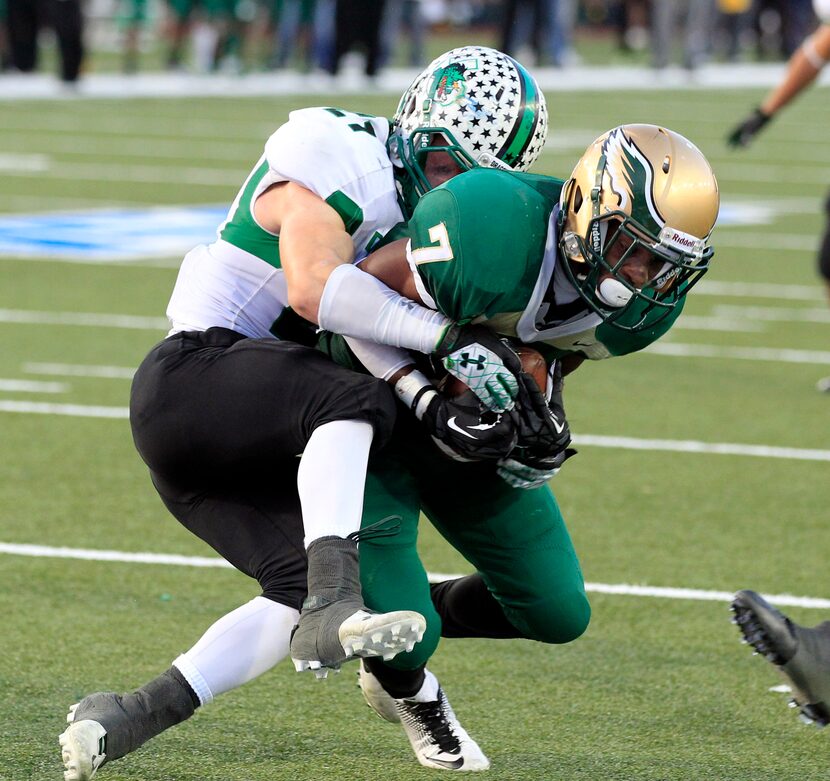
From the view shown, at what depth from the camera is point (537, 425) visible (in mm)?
3395

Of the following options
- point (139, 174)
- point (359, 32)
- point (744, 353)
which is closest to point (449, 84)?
point (744, 353)

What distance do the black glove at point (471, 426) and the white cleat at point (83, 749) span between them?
0.83m

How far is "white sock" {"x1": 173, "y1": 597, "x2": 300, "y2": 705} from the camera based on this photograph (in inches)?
132

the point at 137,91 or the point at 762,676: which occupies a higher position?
the point at 762,676

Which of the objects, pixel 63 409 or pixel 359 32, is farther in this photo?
pixel 359 32

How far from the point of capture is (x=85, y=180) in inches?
558

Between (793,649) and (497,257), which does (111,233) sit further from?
(793,649)

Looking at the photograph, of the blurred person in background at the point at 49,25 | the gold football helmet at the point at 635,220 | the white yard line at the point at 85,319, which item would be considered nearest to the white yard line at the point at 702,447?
the white yard line at the point at 85,319

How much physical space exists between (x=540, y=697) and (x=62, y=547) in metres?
1.74

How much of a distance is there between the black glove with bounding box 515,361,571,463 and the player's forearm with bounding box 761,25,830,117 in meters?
4.37

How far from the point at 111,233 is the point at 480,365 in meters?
8.78

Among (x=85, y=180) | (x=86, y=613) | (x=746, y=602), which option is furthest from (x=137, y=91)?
(x=746, y=602)

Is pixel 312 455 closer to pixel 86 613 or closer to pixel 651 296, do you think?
pixel 651 296

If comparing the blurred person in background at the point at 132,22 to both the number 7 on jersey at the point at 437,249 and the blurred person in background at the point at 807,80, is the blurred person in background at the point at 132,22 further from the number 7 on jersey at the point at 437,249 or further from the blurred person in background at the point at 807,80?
the number 7 on jersey at the point at 437,249
